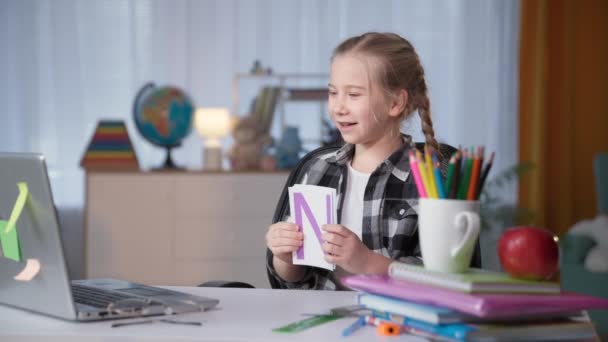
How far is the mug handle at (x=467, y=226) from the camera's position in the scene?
1.09m

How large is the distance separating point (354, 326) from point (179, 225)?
294 cm

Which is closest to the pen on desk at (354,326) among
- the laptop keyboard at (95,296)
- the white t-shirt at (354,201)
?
the laptop keyboard at (95,296)

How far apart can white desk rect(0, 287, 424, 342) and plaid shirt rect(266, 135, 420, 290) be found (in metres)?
0.37

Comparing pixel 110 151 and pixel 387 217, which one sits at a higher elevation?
pixel 387 217

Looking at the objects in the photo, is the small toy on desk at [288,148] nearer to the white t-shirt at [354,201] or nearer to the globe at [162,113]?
the globe at [162,113]

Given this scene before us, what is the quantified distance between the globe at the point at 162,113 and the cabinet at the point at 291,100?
0.50 metres

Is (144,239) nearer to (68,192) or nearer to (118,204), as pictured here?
(118,204)

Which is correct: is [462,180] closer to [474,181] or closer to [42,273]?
[474,181]

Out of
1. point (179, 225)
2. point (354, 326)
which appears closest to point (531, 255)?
point (354, 326)

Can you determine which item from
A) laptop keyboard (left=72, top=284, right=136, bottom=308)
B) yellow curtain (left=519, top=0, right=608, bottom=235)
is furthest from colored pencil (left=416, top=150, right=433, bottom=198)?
yellow curtain (left=519, top=0, right=608, bottom=235)

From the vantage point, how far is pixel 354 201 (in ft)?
5.71

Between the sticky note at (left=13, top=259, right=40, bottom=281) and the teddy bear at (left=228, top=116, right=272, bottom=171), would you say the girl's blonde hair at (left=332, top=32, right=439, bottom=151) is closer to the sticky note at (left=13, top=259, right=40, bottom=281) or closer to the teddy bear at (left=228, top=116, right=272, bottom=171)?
the sticky note at (left=13, top=259, right=40, bottom=281)

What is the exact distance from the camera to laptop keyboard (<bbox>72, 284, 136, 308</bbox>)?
122cm

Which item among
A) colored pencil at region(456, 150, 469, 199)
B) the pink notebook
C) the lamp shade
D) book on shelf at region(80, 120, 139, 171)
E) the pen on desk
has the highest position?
colored pencil at region(456, 150, 469, 199)
